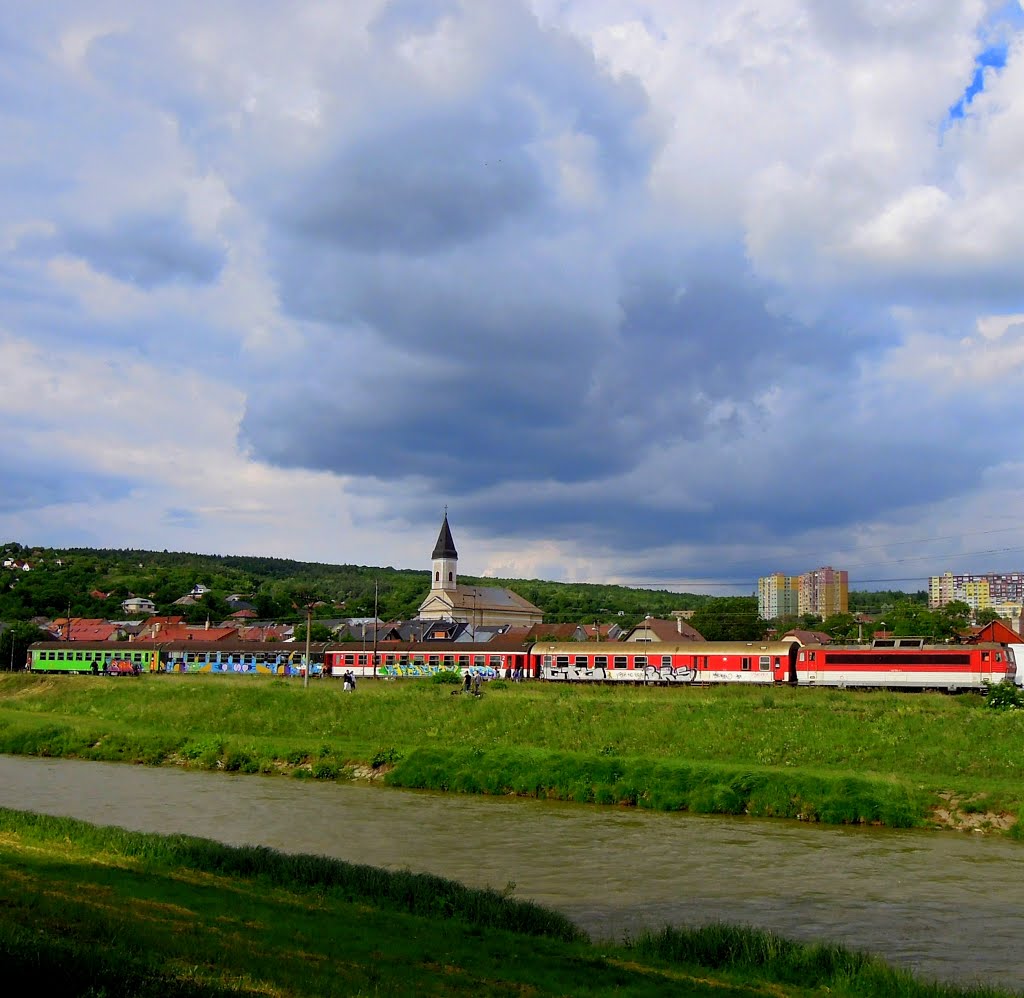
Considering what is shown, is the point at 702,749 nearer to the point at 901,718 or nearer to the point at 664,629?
the point at 901,718

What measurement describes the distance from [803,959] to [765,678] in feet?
164

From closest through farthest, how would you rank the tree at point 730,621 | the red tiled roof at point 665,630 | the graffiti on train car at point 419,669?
the graffiti on train car at point 419,669
the red tiled roof at point 665,630
the tree at point 730,621

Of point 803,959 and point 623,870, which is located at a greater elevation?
point 803,959

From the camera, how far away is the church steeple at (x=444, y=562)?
157m

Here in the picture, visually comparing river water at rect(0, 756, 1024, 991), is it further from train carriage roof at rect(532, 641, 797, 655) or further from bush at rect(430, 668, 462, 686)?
train carriage roof at rect(532, 641, 797, 655)

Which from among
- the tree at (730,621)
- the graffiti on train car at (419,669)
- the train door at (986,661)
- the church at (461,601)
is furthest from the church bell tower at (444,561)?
the train door at (986,661)

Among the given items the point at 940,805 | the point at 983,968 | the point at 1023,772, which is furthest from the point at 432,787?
the point at 983,968

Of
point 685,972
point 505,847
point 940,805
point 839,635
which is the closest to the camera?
point 685,972

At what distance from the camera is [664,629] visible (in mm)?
114312

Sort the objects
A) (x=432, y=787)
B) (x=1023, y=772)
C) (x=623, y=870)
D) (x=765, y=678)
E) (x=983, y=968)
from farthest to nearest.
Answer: (x=765, y=678) < (x=432, y=787) < (x=1023, y=772) < (x=623, y=870) < (x=983, y=968)

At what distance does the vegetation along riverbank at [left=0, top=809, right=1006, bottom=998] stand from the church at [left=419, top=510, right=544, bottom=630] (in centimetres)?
12798

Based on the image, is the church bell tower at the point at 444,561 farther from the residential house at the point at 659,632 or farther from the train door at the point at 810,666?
the train door at the point at 810,666

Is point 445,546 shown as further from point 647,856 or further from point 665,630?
point 647,856

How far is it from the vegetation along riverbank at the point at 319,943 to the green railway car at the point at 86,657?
8076 cm
